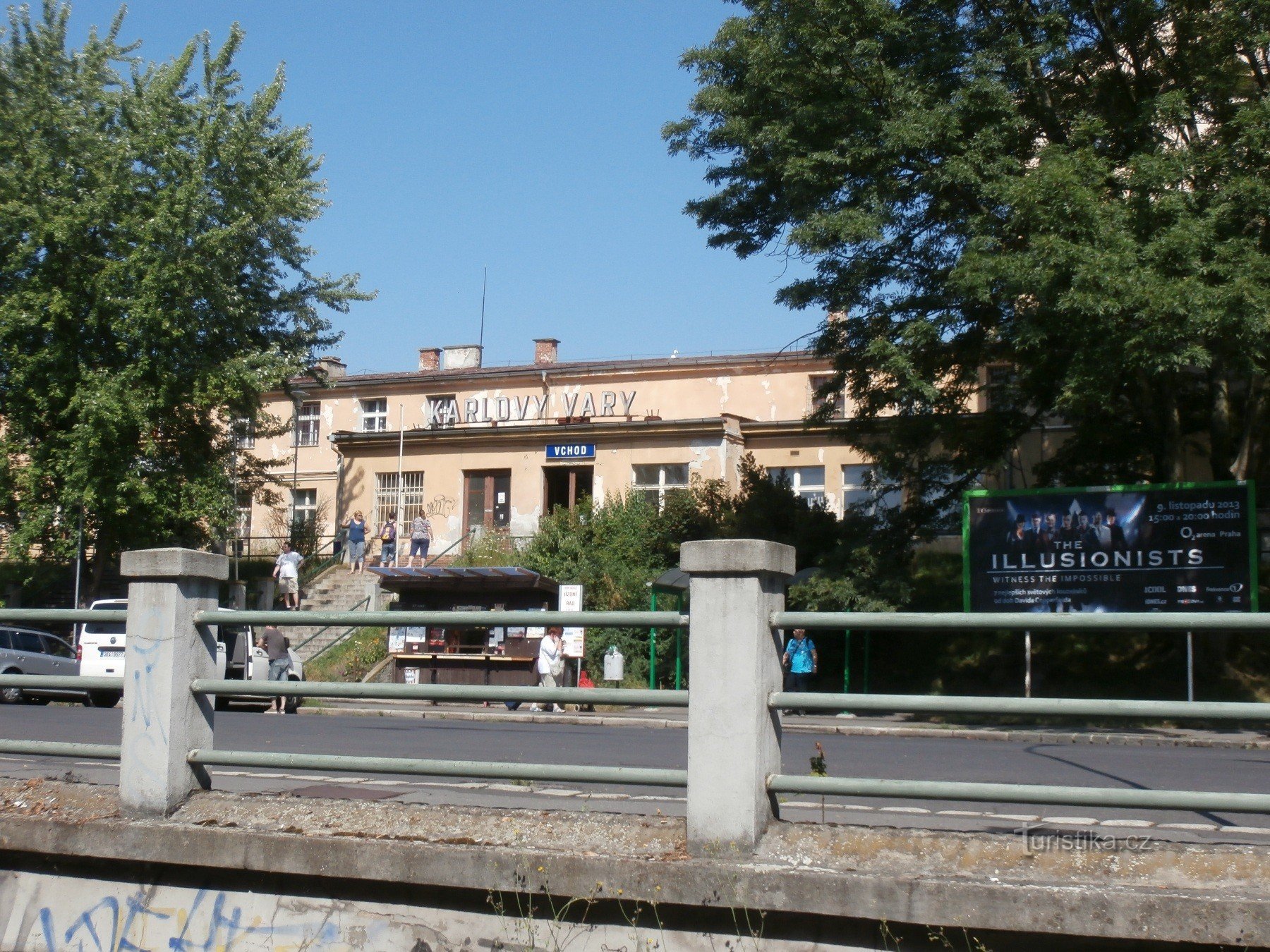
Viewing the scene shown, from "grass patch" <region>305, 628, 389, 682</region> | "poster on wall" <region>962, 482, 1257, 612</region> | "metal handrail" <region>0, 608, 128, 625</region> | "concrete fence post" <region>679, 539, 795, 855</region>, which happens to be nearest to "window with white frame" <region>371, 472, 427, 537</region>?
"grass patch" <region>305, 628, 389, 682</region>

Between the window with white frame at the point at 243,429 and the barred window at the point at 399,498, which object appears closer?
the window with white frame at the point at 243,429

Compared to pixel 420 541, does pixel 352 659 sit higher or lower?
lower

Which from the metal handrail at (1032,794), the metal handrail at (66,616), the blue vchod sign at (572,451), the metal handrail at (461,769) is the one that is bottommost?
the metal handrail at (461,769)

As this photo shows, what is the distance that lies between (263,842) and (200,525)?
31662 mm

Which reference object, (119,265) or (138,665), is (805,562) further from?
(138,665)

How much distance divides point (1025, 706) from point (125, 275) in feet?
Result: 103

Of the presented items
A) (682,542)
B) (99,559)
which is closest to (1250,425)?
(682,542)

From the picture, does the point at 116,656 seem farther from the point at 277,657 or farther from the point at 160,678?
the point at 160,678

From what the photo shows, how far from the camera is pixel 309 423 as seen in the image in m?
48.8

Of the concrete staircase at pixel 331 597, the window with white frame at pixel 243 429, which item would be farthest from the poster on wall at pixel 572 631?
the window with white frame at pixel 243 429

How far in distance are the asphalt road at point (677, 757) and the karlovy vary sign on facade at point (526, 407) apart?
2599cm

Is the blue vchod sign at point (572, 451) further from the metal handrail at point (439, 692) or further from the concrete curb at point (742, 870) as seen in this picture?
the concrete curb at point (742, 870)

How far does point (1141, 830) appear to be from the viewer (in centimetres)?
635

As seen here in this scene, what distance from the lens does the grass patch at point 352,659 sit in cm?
3075
